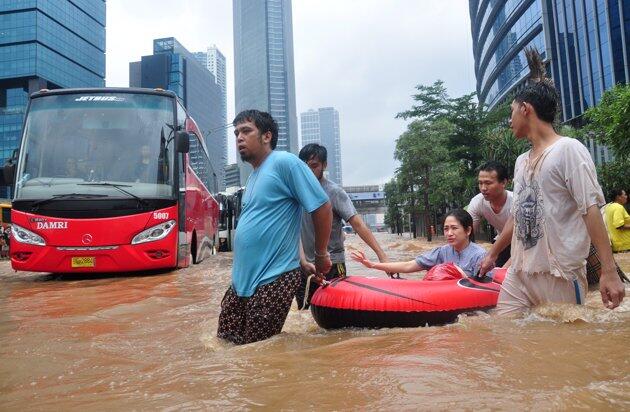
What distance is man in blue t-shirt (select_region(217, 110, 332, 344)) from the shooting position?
3.14 meters

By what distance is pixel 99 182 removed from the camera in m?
7.65

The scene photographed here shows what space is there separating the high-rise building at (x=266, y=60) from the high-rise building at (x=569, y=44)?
26.5 meters

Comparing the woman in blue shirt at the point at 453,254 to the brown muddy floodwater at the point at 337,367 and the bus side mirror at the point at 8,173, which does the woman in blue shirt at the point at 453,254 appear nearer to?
the brown muddy floodwater at the point at 337,367

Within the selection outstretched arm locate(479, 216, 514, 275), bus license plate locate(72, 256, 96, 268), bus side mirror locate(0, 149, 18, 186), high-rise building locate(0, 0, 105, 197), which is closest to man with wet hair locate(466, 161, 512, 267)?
outstretched arm locate(479, 216, 514, 275)

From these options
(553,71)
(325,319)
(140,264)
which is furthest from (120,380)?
(553,71)

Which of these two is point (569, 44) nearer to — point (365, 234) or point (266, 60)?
point (365, 234)

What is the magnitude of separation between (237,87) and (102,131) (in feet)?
236

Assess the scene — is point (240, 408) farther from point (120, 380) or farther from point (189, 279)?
point (189, 279)

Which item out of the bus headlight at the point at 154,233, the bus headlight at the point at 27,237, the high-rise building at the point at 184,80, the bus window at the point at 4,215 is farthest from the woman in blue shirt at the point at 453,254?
the high-rise building at the point at 184,80

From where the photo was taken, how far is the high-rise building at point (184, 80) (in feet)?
254

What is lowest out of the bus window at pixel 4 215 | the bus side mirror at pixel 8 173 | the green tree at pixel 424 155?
the bus side mirror at pixel 8 173

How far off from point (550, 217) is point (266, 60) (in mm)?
76697

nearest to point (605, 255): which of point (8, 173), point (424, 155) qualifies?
point (8, 173)

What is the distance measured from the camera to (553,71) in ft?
138
